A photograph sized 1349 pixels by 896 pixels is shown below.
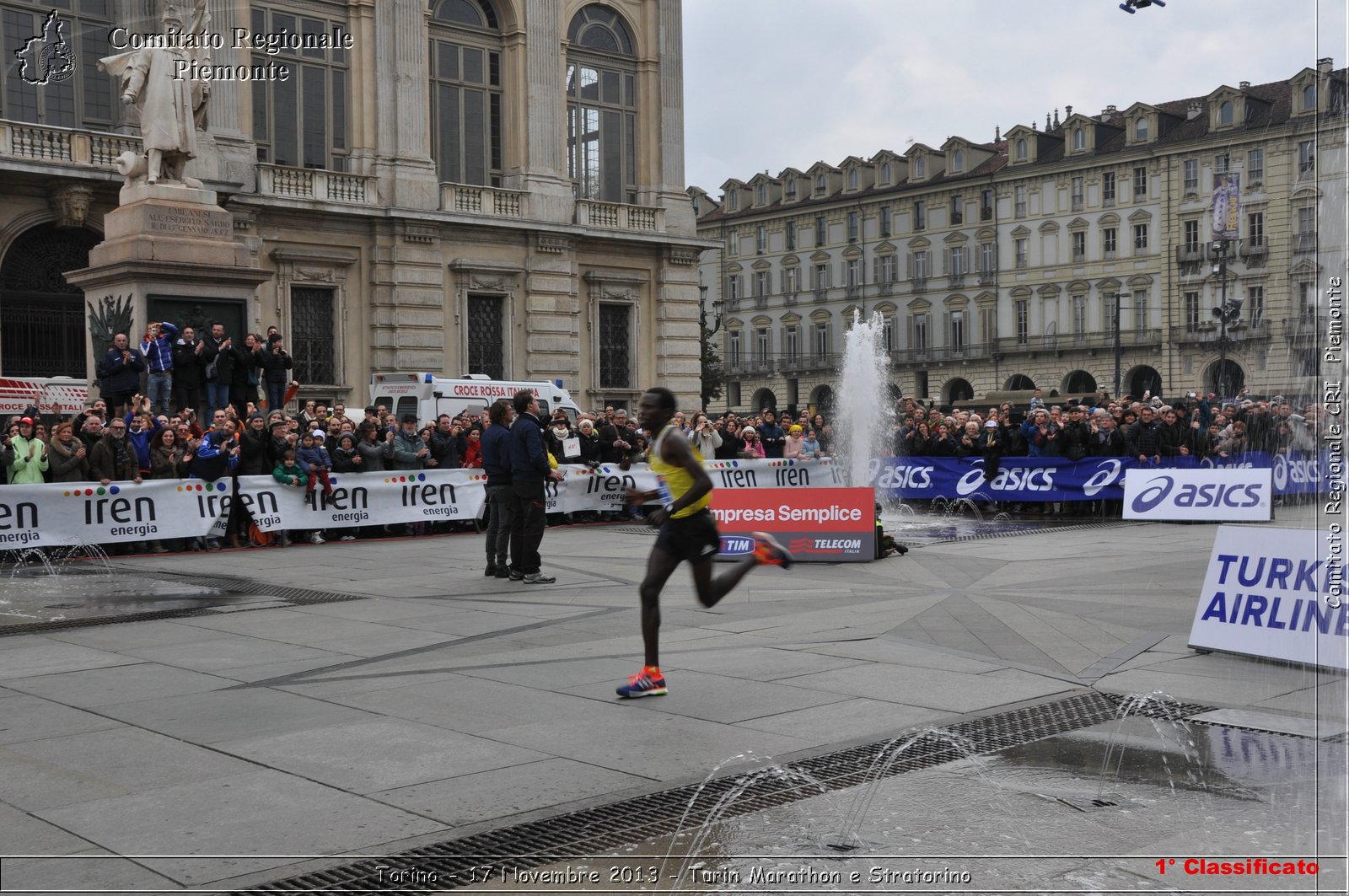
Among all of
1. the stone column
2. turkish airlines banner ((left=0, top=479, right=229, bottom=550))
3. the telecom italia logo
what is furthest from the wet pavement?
the stone column

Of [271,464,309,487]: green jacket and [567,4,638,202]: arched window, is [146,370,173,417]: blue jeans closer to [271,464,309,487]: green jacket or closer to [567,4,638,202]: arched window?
[271,464,309,487]: green jacket

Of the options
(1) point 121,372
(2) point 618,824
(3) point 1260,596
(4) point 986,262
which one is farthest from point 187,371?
(4) point 986,262

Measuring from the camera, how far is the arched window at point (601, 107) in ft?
136

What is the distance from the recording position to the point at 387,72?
36.6 m

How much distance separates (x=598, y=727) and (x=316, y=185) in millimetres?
29771

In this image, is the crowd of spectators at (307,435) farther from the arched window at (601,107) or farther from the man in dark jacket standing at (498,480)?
the arched window at (601,107)

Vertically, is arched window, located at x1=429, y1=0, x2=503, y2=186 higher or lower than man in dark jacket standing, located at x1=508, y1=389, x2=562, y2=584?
higher

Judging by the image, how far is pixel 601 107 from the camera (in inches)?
1651

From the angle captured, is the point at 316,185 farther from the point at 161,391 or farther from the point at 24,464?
the point at 24,464

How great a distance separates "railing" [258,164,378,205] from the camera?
112 ft

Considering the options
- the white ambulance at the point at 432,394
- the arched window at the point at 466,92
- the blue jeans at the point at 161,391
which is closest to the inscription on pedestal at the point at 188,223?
the blue jeans at the point at 161,391

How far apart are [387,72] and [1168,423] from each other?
22.8 metres

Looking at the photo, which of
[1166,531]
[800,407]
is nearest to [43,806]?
[1166,531]

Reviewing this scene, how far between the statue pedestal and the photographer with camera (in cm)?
74
